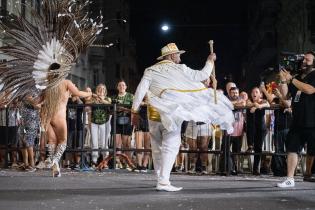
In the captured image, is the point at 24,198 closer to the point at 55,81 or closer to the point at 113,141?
the point at 55,81

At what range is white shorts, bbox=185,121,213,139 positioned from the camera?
13062 mm

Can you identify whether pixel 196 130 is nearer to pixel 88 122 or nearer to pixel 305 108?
pixel 88 122

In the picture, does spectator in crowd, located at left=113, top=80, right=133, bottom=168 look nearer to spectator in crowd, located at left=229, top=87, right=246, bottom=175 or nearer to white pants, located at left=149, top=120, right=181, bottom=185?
spectator in crowd, located at left=229, top=87, right=246, bottom=175

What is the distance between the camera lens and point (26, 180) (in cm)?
1017

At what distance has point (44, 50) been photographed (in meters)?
10.4

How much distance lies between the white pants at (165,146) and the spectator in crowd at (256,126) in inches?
153

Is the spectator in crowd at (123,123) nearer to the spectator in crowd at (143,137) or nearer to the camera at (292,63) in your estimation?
the spectator in crowd at (143,137)

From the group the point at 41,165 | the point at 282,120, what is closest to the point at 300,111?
the point at 282,120

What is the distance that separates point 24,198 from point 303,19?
1160 inches

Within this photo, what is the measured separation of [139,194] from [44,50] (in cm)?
352

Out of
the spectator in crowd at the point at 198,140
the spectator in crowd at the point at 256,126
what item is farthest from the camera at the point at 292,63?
the spectator in crowd at the point at 198,140

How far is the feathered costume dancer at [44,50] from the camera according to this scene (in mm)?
10227

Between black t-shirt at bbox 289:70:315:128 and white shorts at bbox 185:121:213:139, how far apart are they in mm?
3672

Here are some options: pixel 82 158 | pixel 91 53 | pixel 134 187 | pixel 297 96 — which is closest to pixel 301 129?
pixel 297 96
